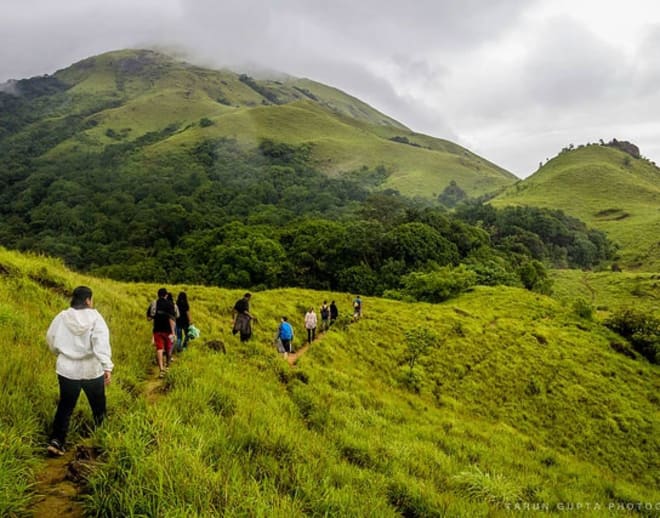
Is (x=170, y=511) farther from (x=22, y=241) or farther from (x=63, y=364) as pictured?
(x=22, y=241)

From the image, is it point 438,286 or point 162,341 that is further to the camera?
point 438,286

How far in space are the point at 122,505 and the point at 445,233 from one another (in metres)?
75.2

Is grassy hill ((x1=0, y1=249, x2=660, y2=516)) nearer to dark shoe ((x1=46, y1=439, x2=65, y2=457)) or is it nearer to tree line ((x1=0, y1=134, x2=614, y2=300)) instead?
dark shoe ((x1=46, y1=439, x2=65, y2=457))

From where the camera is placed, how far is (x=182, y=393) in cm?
586

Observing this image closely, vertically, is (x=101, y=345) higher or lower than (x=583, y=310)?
higher

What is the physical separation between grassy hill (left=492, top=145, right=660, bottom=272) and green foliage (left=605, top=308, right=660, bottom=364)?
275 feet

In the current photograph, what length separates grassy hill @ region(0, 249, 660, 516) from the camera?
365 cm

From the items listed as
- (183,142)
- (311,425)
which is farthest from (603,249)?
(183,142)

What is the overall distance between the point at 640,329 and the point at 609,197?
528 feet

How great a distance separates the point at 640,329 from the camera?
105ft

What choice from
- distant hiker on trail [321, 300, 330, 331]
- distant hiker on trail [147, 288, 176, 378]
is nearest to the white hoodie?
distant hiker on trail [147, 288, 176, 378]

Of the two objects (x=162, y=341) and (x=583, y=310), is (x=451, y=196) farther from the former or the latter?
(x=162, y=341)

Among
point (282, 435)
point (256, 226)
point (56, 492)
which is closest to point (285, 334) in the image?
point (282, 435)

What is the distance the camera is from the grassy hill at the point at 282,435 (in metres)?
3.65
